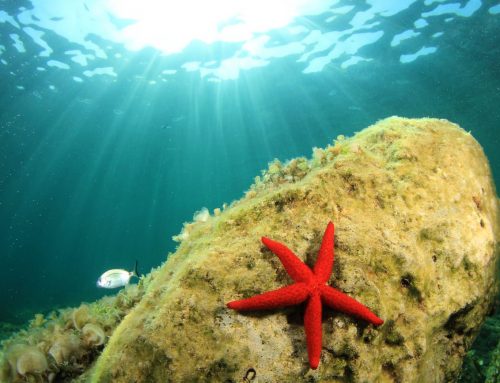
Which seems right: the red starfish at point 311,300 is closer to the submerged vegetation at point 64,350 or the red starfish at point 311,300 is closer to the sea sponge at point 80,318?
the submerged vegetation at point 64,350

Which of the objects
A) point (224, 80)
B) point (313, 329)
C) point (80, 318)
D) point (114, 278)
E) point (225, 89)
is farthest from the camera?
point (225, 89)

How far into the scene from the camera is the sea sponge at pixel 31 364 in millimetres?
3596

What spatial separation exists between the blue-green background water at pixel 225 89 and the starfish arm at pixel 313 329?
782 inches

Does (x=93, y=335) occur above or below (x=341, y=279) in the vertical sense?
below

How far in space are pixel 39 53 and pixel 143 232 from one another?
4669 inches

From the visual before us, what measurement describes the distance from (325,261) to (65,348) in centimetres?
337

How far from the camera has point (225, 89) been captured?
3067cm

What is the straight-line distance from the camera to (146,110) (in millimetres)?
35000

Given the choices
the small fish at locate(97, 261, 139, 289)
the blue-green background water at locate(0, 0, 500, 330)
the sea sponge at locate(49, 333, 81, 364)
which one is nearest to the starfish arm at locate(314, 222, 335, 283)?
the sea sponge at locate(49, 333, 81, 364)

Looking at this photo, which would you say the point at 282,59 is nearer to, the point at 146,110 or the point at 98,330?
the point at 146,110

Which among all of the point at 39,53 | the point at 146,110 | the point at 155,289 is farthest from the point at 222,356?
the point at 146,110

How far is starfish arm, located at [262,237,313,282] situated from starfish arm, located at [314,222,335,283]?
0.08 meters

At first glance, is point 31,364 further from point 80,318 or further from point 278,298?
point 278,298

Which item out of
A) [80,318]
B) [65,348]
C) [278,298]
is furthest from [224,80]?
[278,298]
